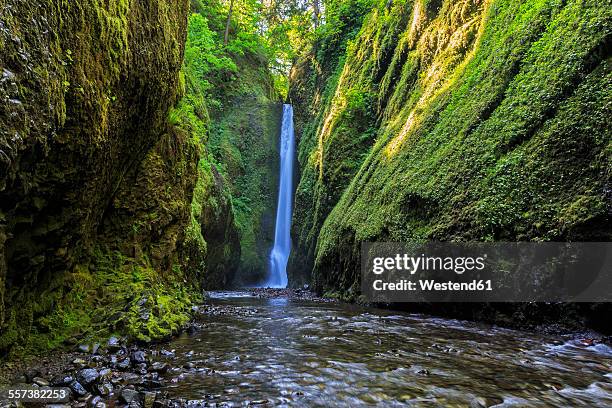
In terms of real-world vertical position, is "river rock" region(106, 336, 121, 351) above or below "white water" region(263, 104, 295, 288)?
below

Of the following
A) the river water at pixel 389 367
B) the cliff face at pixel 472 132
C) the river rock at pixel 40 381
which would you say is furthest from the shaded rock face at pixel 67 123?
the cliff face at pixel 472 132

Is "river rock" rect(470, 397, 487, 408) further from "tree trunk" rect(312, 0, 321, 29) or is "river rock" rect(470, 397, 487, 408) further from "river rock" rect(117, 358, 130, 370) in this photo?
"tree trunk" rect(312, 0, 321, 29)

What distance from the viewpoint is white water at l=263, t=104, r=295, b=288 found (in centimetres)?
2489

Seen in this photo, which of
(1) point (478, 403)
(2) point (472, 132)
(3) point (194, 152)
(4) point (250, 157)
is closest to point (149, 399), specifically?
(1) point (478, 403)

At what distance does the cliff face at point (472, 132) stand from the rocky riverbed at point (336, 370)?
2138 millimetres

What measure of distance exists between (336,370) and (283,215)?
2250cm

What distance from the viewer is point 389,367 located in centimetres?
422

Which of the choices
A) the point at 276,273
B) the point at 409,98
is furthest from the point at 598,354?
the point at 276,273

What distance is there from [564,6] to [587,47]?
1830 millimetres

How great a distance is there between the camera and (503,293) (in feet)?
21.2

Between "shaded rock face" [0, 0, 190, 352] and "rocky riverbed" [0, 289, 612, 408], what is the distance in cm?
108

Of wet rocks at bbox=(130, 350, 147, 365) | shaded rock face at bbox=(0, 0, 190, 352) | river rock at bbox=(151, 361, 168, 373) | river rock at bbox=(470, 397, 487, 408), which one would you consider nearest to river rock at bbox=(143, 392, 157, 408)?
river rock at bbox=(151, 361, 168, 373)

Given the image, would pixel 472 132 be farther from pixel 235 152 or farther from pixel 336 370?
pixel 235 152

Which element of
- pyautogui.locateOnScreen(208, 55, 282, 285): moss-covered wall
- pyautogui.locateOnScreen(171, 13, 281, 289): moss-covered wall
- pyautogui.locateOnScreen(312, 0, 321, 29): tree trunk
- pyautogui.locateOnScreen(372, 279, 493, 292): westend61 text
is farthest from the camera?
pyautogui.locateOnScreen(312, 0, 321, 29): tree trunk
